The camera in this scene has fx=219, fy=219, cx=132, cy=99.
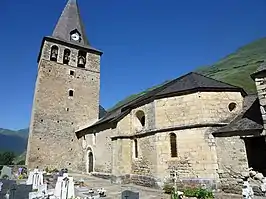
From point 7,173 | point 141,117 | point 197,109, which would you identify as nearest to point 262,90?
point 197,109

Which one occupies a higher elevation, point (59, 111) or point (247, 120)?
point (59, 111)

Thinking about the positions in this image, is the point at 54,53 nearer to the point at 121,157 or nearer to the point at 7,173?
the point at 7,173

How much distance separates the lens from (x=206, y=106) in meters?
12.9

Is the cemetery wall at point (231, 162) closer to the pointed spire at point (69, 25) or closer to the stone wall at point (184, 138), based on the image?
the stone wall at point (184, 138)

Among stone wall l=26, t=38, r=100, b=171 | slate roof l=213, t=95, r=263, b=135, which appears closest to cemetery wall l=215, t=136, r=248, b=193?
slate roof l=213, t=95, r=263, b=135

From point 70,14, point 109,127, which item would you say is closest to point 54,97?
point 109,127

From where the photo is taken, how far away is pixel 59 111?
22938 mm

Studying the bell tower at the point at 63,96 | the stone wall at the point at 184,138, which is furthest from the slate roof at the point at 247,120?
the bell tower at the point at 63,96

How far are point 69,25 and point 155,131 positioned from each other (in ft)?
63.8

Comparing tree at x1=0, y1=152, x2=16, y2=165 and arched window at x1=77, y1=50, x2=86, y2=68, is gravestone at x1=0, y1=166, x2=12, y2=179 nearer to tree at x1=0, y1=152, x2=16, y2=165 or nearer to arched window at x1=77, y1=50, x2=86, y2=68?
arched window at x1=77, y1=50, x2=86, y2=68

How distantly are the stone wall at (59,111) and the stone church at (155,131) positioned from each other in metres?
0.10

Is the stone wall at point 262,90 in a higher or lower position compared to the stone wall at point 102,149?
higher

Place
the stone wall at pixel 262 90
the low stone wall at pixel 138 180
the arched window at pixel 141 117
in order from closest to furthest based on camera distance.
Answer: the stone wall at pixel 262 90, the low stone wall at pixel 138 180, the arched window at pixel 141 117

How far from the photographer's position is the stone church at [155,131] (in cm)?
1168
